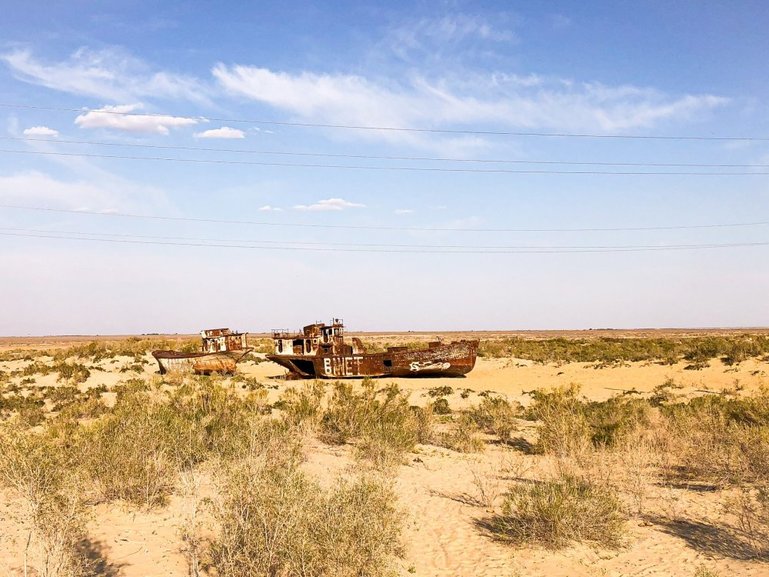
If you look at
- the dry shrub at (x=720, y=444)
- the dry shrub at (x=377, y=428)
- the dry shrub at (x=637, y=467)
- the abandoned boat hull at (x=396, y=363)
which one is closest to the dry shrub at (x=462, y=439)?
the dry shrub at (x=377, y=428)

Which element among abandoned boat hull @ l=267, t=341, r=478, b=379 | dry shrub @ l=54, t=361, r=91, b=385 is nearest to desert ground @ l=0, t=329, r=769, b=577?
dry shrub @ l=54, t=361, r=91, b=385

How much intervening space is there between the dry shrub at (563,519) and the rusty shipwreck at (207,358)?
79.5 ft

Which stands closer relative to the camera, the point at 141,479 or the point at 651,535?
the point at 651,535

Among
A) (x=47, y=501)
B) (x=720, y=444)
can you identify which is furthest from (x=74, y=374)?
(x=720, y=444)

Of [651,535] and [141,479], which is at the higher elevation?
[141,479]

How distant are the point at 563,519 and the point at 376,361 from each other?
880 inches

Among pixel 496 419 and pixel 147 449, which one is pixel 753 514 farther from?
pixel 147 449

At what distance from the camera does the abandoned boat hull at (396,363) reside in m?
Result: 29.6

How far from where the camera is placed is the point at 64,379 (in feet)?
89.1

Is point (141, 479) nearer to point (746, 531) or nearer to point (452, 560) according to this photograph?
point (452, 560)

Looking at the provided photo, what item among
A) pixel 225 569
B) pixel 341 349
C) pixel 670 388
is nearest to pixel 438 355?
pixel 341 349

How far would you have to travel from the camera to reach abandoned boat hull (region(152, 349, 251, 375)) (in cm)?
2895

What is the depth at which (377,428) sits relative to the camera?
40.4 feet

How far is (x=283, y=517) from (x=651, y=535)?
5.20 meters
